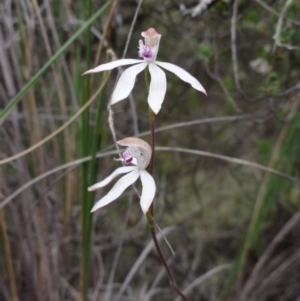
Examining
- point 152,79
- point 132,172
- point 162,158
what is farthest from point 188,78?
point 162,158

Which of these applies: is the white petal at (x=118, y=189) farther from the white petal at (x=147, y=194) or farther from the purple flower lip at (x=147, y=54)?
the purple flower lip at (x=147, y=54)

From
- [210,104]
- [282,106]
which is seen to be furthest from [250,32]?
[282,106]

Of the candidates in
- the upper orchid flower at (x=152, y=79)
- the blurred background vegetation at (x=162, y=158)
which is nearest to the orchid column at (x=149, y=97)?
the upper orchid flower at (x=152, y=79)

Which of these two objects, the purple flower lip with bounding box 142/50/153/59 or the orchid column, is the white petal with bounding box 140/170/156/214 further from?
the purple flower lip with bounding box 142/50/153/59

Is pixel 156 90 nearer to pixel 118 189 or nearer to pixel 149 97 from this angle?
pixel 149 97

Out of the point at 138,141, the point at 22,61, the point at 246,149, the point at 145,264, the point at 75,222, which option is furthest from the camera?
the point at 246,149

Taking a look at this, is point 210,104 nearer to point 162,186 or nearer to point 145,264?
point 162,186
